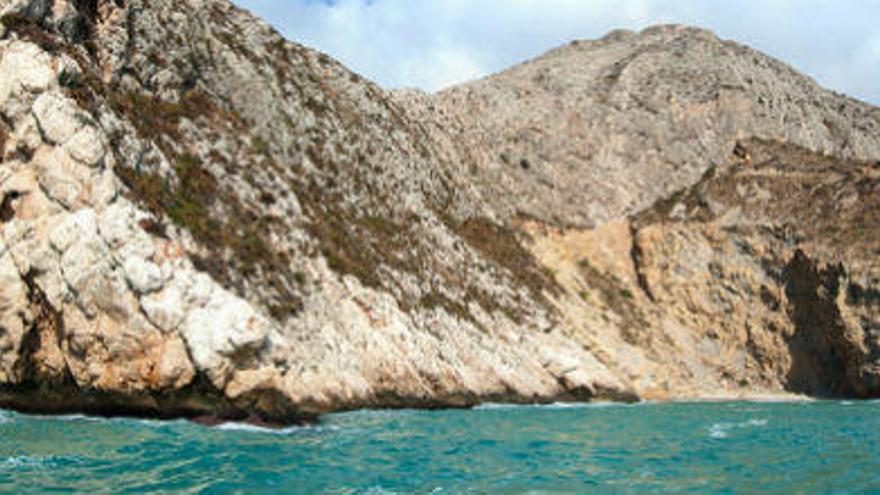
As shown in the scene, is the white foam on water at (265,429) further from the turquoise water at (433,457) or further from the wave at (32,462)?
the wave at (32,462)

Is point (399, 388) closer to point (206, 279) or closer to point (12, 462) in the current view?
point (206, 279)

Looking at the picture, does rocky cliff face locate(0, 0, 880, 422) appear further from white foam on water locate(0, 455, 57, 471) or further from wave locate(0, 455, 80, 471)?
white foam on water locate(0, 455, 57, 471)

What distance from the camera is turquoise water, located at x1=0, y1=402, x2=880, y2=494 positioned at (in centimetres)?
1473

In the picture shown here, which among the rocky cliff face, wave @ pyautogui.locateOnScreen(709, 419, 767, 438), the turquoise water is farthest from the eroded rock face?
the turquoise water

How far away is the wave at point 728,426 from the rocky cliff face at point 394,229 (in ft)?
41.5

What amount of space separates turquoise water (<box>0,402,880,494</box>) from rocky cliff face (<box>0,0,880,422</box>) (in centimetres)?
372

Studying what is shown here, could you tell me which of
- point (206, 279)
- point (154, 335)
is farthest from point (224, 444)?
point (206, 279)

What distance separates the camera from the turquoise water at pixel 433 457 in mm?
14727

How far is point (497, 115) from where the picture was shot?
74.1 metres

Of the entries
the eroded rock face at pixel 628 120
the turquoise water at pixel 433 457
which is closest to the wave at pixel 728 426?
the turquoise water at pixel 433 457

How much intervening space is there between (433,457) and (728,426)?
43.0 ft

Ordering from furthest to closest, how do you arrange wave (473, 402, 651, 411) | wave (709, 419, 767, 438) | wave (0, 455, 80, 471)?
wave (473, 402, 651, 411), wave (709, 419, 767, 438), wave (0, 455, 80, 471)

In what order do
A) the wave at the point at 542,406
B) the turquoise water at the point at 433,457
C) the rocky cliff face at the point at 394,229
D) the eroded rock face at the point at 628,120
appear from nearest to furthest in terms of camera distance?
1. the turquoise water at the point at 433,457
2. the rocky cliff face at the point at 394,229
3. the wave at the point at 542,406
4. the eroded rock face at the point at 628,120

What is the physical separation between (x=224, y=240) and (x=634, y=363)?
28137 mm
